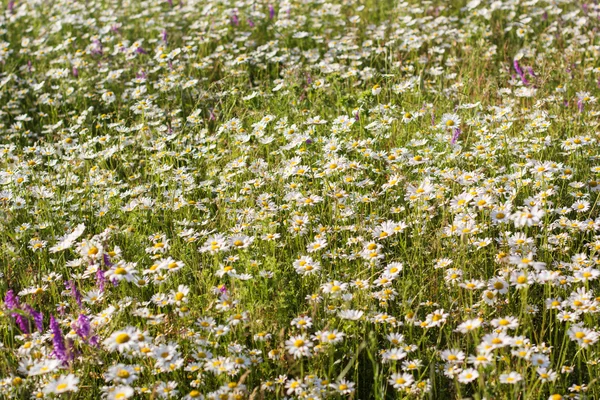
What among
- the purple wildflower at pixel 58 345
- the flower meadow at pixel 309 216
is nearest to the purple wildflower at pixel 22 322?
the flower meadow at pixel 309 216

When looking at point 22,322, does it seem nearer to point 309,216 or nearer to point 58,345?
point 58,345

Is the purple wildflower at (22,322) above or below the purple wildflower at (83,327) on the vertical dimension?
below

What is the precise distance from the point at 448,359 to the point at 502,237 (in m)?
0.89

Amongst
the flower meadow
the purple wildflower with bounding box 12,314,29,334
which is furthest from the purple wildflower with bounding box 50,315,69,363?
the purple wildflower with bounding box 12,314,29,334

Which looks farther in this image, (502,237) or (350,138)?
(350,138)

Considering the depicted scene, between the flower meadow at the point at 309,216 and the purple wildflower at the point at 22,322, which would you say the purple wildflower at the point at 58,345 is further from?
the purple wildflower at the point at 22,322

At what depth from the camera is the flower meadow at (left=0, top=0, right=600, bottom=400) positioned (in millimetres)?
2559

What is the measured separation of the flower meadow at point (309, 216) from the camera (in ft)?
8.39

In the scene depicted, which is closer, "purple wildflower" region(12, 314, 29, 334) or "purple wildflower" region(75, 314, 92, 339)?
"purple wildflower" region(75, 314, 92, 339)

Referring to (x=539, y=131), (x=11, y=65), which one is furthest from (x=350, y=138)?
(x=11, y=65)

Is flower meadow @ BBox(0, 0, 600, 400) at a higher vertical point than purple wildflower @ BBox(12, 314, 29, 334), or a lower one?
lower

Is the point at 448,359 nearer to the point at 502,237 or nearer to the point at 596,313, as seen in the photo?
the point at 596,313

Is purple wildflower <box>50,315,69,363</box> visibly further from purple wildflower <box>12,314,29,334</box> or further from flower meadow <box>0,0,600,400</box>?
purple wildflower <box>12,314,29,334</box>

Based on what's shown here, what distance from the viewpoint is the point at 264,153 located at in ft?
14.7
